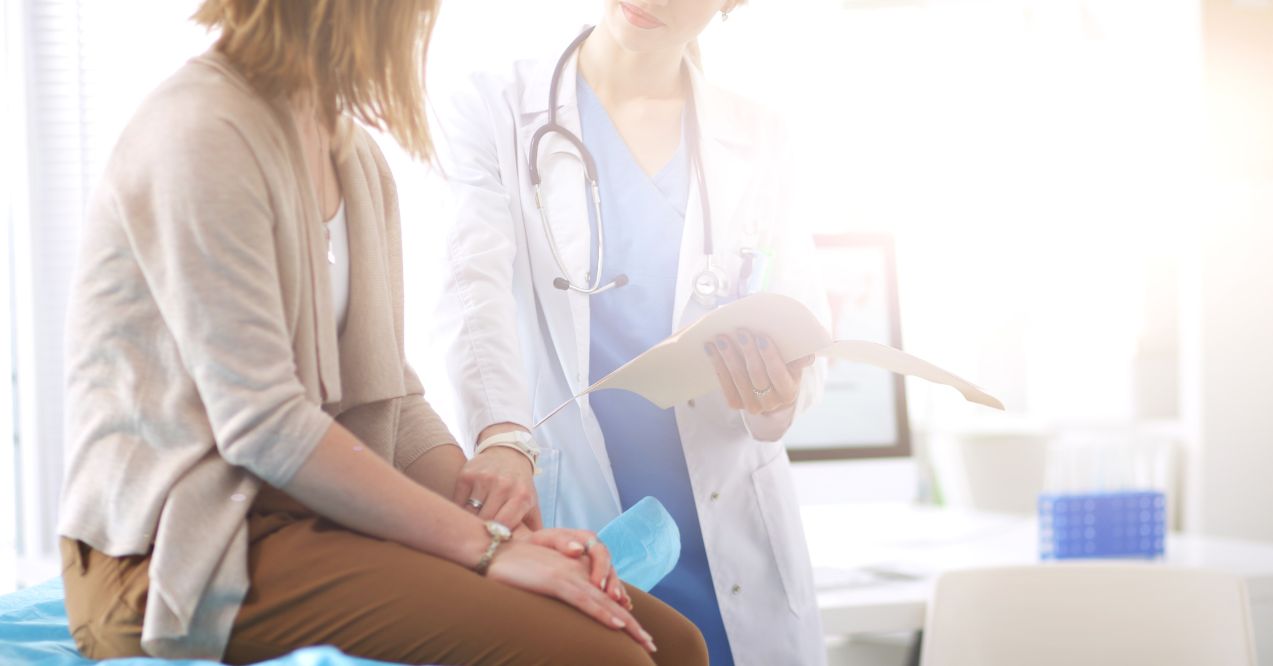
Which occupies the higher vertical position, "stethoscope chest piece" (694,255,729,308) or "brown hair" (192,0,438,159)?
"brown hair" (192,0,438,159)

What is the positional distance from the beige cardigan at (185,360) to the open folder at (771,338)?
358 mm

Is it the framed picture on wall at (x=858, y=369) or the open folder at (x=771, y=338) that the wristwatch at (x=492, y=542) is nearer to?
the open folder at (x=771, y=338)

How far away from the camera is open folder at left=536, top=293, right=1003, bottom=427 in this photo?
1.08 meters

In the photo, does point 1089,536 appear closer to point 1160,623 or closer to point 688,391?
point 1160,623

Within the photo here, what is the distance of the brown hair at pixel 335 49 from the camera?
0.81m

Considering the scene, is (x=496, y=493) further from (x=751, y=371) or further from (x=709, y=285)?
(x=709, y=285)

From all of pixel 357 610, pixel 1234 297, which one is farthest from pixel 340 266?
pixel 1234 297

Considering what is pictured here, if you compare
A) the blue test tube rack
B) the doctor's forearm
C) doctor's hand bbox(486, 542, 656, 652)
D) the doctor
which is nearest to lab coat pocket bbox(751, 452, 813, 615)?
the doctor

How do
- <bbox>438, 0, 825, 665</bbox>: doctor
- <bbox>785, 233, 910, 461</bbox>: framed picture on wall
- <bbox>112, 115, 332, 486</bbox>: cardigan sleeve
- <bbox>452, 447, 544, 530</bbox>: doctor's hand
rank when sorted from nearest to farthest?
1. <bbox>112, 115, 332, 486</bbox>: cardigan sleeve
2. <bbox>452, 447, 544, 530</bbox>: doctor's hand
3. <bbox>438, 0, 825, 665</bbox>: doctor
4. <bbox>785, 233, 910, 461</bbox>: framed picture on wall

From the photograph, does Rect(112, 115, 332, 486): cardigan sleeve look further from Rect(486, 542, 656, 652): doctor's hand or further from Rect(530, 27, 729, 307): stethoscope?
Rect(530, 27, 729, 307): stethoscope

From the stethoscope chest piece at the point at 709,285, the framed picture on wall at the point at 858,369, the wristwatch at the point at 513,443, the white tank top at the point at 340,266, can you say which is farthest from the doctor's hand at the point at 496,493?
the framed picture on wall at the point at 858,369

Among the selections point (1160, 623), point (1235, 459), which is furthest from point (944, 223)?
point (1160, 623)

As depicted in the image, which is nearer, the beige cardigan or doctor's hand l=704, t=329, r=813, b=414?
the beige cardigan

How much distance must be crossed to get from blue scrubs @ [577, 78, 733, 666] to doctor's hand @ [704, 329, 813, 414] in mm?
230
